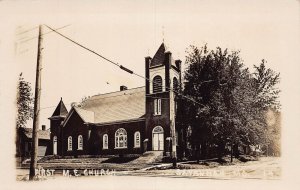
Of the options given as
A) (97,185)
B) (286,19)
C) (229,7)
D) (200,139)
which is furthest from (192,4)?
(97,185)

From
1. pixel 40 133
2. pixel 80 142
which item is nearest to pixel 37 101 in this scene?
pixel 40 133

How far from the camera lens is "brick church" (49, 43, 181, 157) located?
764 cm

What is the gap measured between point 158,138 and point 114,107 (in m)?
2.09

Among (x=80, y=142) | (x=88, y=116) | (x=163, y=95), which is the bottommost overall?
(x=80, y=142)

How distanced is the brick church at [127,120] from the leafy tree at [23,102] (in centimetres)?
48

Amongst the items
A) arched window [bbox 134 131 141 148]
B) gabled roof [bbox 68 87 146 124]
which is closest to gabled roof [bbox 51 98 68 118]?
gabled roof [bbox 68 87 146 124]

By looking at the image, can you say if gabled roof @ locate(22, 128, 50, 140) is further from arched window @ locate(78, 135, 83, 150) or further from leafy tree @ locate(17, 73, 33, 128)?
arched window @ locate(78, 135, 83, 150)

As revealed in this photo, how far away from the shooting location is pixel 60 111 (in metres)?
7.86

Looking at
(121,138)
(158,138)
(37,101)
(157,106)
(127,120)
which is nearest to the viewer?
(37,101)

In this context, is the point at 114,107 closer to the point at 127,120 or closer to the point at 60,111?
the point at 127,120

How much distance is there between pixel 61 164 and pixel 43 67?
6.23 ft

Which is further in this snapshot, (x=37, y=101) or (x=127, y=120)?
(x=127, y=120)

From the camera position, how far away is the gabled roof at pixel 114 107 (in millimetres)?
8047

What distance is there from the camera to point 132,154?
25.6ft
